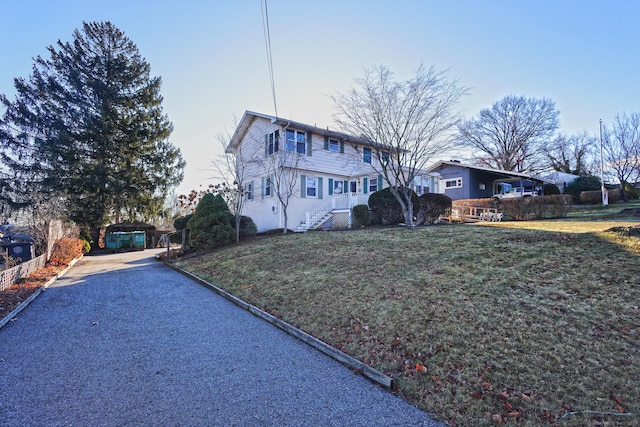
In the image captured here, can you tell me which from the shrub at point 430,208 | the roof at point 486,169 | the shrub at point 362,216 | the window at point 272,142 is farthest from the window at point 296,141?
the roof at point 486,169

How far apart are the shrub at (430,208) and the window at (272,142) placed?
7848mm

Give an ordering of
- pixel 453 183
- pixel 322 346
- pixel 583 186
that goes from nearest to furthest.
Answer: pixel 322 346, pixel 583 186, pixel 453 183

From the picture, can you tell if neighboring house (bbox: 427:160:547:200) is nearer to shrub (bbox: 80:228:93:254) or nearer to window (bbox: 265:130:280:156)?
window (bbox: 265:130:280:156)

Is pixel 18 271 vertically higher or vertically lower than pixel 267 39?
lower

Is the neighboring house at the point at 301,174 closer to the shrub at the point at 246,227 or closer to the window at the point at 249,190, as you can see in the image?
the window at the point at 249,190

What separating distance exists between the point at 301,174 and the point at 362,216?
12.9ft

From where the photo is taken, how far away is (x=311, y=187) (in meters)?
16.8

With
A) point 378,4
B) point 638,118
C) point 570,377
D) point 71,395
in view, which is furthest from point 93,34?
point 638,118

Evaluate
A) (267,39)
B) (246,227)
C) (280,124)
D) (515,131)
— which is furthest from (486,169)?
(267,39)

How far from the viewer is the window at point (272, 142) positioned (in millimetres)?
16453

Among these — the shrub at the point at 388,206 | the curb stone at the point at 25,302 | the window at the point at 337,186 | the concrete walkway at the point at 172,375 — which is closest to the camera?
the concrete walkway at the point at 172,375

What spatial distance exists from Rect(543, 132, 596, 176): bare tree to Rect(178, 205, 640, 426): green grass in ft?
119

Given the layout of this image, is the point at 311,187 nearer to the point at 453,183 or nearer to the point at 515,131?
the point at 453,183

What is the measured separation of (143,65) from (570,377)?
28.7m
